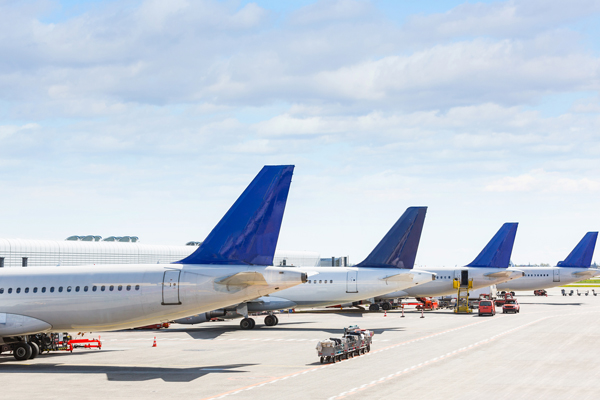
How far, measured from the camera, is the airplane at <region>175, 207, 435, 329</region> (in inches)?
2094

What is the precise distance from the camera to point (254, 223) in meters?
30.5

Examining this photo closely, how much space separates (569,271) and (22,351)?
8051 cm

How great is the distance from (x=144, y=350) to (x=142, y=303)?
9.41 metres

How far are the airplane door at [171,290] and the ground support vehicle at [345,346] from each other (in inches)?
281

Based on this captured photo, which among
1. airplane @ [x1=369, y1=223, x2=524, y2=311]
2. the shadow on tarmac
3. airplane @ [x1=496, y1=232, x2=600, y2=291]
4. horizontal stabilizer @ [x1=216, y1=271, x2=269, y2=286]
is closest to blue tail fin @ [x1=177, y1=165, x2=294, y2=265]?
horizontal stabilizer @ [x1=216, y1=271, x2=269, y2=286]

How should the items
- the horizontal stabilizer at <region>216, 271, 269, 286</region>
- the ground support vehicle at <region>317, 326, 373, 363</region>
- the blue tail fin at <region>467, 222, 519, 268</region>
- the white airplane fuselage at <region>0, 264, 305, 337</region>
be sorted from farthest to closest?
the blue tail fin at <region>467, 222, 519, 268</region> < the ground support vehicle at <region>317, 326, 373, 363</region> < the white airplane fuselage at <region>0, 264, 305, 337</region> < the horizontal stabilizer at <region>216, 271, 269, 286</region>

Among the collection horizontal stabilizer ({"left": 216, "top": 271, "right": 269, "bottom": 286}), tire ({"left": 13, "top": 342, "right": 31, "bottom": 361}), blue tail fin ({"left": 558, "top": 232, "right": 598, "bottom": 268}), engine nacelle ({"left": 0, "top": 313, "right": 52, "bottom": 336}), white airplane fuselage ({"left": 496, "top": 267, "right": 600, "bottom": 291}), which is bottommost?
tire ({"left": 13, "top": 342, "right": 31, "bottom": 361})

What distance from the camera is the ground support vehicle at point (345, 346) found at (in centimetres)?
3131

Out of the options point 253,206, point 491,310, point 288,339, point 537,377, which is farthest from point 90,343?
point 491,310

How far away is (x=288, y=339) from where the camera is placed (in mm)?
44062

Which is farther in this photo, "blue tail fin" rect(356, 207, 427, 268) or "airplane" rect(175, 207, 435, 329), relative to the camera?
"blue tail fin" rect(356, 207, 427, 268)

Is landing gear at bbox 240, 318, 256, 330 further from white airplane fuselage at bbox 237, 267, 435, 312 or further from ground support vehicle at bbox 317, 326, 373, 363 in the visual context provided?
ground support vehicle at bbox 317, 326, 373, 363

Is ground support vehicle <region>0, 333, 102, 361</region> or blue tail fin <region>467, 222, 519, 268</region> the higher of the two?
blue tail fin <region>467, 222, 519, 268</region>

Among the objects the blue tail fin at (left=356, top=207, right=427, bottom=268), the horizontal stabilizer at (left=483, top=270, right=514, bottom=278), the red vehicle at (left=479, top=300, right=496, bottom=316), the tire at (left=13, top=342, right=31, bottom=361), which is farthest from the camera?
the horizontal stabilizer at (left=483, top=270, right=514, bottom=278)
